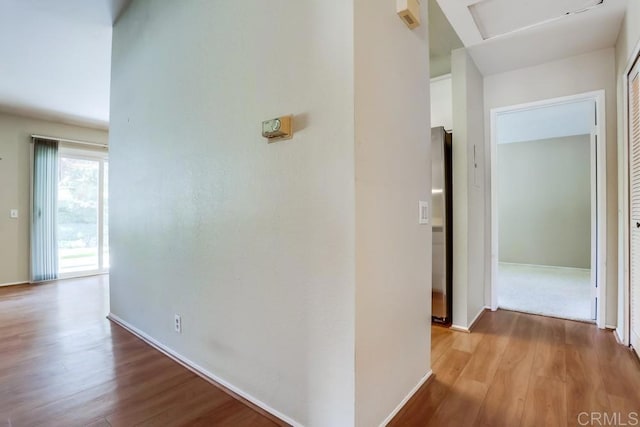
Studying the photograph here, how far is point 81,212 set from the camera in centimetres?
558

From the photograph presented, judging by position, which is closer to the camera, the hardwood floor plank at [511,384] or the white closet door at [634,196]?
the hardwood floor plank at [511,384]

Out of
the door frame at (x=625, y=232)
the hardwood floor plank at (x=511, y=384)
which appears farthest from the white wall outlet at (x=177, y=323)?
the door frame at (x=625, y=232)

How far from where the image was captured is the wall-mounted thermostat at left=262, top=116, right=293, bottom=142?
4.98 ft

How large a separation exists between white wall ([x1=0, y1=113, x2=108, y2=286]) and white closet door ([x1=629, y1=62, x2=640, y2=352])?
762 centimetres

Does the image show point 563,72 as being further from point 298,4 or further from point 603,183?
point 298,4

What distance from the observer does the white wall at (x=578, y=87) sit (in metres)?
2.85

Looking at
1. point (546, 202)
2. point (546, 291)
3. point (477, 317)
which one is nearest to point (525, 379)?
point (477, 317)

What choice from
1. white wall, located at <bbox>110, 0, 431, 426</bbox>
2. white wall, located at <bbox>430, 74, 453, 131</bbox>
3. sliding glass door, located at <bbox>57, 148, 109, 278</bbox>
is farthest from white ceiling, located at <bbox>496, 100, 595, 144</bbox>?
sliding glass door, located at <bbox>57, 148, 109, 278</bbox>

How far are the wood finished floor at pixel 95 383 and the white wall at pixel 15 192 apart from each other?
7.57ft

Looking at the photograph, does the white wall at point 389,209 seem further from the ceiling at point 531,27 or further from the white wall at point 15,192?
the white wall at point 15,192

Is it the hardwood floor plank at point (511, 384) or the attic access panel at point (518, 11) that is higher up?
the attic access panel at point (518, 11)

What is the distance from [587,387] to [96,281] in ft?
21.1

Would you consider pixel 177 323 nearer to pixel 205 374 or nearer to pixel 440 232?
pixel 205 374

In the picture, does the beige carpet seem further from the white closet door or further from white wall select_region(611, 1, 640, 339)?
the white closet door
